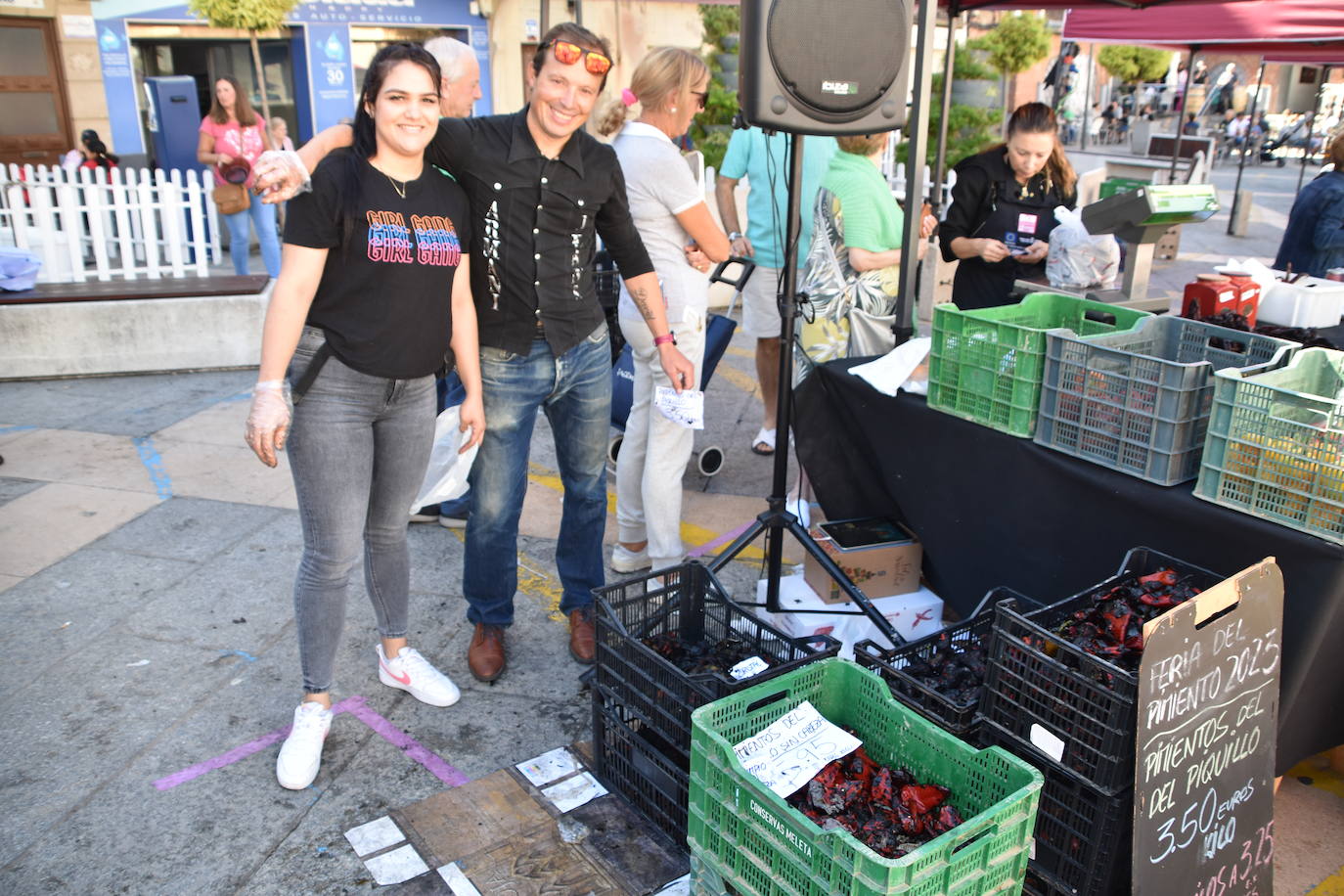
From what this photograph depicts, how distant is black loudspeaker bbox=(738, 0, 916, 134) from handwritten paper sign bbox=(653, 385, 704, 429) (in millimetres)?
984

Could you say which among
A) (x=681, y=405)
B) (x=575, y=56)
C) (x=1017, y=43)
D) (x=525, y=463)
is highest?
(x=1017, y=43)

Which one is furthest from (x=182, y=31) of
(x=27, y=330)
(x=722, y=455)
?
(x=722, y=455)

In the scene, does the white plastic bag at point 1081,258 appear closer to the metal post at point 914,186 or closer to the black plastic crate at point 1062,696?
the metal post at point 914,186

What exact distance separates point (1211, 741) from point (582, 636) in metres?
2.01

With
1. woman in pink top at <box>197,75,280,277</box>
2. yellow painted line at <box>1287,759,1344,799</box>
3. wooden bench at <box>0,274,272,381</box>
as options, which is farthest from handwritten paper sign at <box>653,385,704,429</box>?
woman in pink top at <box>197,75,280,277</box>

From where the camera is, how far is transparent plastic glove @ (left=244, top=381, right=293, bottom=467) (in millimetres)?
2459

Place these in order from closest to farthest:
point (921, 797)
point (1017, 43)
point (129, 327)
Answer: point (921, 797) < point (129, 327) < point (1017, 43)

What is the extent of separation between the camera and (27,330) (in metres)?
6.57

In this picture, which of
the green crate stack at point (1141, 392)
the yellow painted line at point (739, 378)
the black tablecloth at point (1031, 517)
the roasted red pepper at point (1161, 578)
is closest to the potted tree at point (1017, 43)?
the yellow painted line at point (739, 378)

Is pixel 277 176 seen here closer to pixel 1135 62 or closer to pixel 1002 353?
pixel 1002 353

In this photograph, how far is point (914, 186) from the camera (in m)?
4.06

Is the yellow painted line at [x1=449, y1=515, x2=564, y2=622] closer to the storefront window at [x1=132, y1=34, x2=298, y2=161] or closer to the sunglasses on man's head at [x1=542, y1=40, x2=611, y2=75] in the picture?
the sunglasses on man's head at [x1=542, y1=40, x2=611, y2=75]

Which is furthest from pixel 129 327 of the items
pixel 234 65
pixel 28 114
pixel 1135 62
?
pixel 1135 62

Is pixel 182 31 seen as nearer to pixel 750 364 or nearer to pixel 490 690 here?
pixel 750 364
